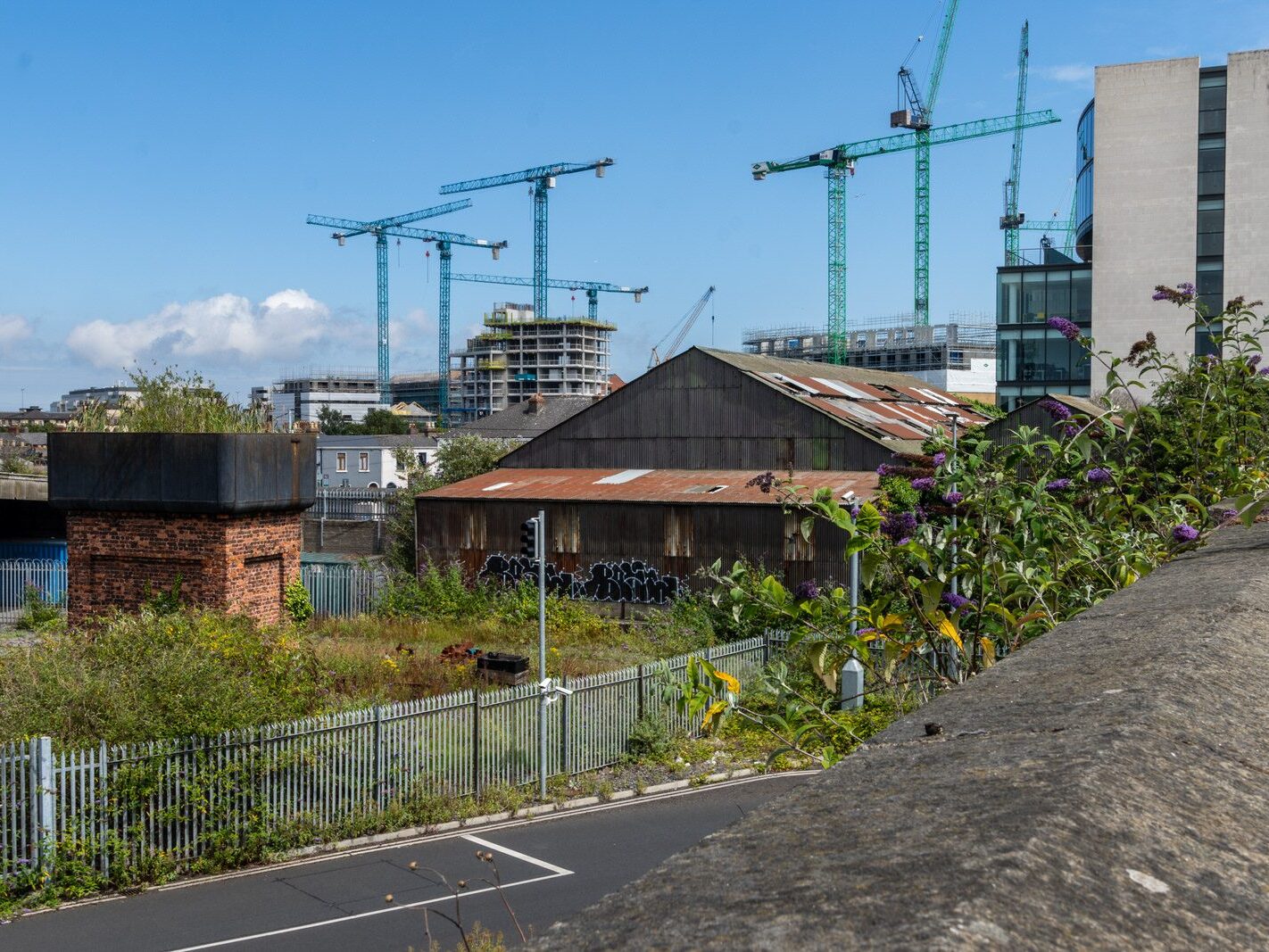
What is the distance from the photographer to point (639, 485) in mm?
35469

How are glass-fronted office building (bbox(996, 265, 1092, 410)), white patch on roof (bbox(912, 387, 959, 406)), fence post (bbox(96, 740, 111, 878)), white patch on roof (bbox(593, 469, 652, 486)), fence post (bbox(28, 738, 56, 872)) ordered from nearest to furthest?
fence post (bbox(28, 738, 56, 872)) → fence post (bbox(96, 740, 111, 878)) → white patch on roof (bbox(593, 469, 652, 486)) → white patch on roof (bbox(912, 387, 959, 406)) → glass-fronted office building (bbox(996, 265, 1092, 410))

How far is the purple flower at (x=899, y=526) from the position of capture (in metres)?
6.21

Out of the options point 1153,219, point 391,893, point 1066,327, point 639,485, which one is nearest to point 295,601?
point 391,893

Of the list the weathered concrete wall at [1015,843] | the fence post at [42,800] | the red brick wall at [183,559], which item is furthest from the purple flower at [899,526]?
the red brick wall at [183,559]

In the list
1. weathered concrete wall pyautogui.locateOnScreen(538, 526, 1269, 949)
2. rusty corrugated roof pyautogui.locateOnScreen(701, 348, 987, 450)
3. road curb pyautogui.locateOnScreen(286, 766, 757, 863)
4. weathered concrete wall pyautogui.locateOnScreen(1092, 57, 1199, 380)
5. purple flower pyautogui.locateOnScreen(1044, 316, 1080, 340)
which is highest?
weathered concrete wall pyautogui.locateOnScreen(1092, 57, 1199, 380)

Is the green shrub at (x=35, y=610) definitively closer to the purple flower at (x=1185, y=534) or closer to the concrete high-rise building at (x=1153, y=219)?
the purple flower at (x=1185, y=534)

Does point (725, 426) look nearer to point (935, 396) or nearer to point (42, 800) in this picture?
point (935, 396)

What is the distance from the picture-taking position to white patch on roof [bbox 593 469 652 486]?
36312 mm

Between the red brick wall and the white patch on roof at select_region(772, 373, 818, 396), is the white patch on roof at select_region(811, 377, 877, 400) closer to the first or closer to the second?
the white patch on roof at select_region(772, 373, 818, 396)

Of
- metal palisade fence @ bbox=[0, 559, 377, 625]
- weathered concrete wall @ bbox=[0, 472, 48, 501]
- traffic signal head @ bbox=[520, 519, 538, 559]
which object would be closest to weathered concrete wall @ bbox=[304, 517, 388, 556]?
metal palisade fence @ bbox=[0, 559, 377, 625]

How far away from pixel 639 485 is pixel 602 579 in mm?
3272

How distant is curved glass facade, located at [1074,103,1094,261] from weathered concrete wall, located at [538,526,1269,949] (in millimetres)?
63475

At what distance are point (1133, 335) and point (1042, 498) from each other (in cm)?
5496

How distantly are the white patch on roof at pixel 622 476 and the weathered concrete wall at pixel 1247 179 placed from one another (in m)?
33.5
